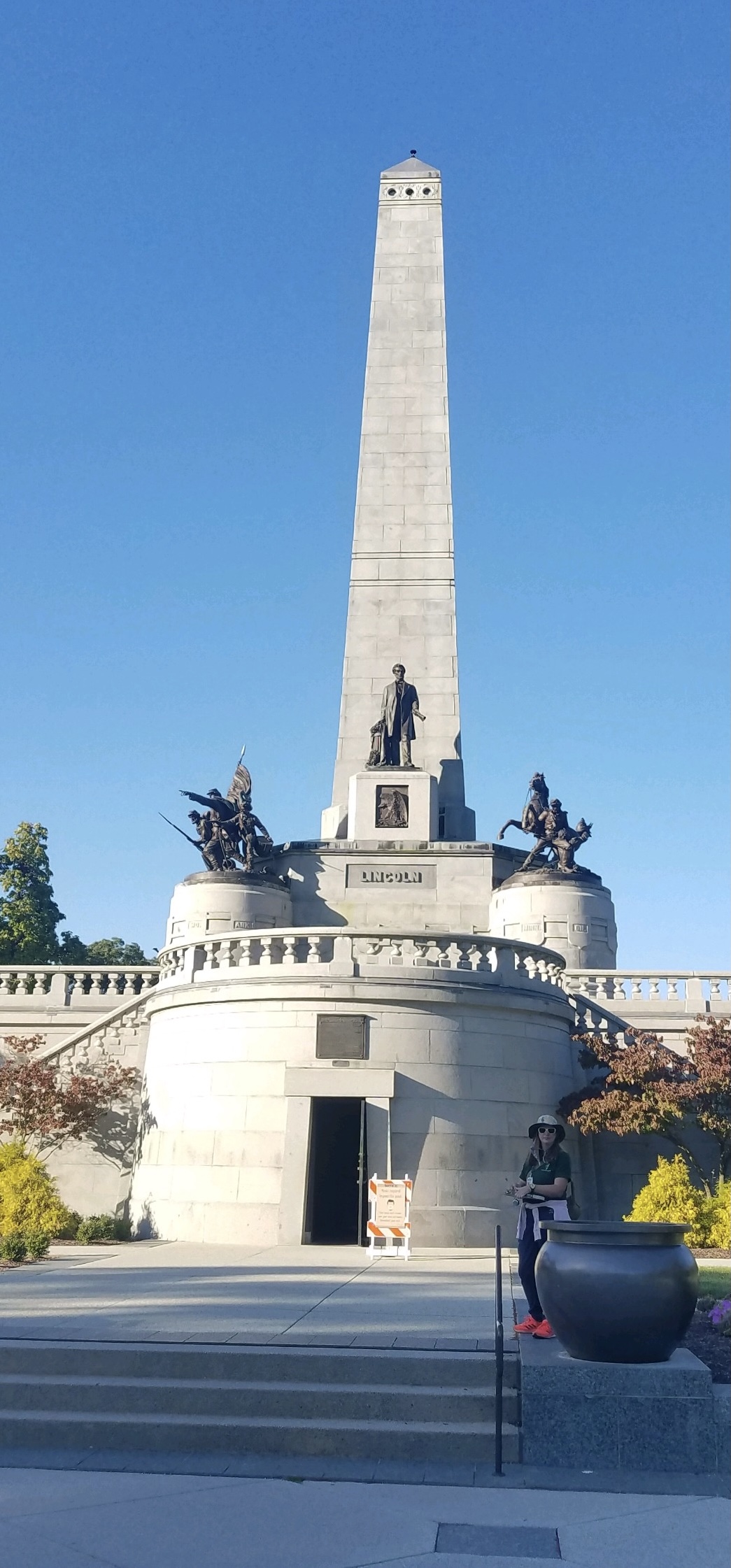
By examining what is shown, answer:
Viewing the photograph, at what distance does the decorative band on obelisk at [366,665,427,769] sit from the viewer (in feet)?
113

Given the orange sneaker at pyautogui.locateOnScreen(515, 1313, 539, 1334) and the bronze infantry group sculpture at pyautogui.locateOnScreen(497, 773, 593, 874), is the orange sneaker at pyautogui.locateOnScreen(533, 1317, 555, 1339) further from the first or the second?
the bronze infantry group sculpture at pyautogui.locateOnScreen(497, 773, 593, 874)

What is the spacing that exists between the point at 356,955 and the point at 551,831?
13107mm

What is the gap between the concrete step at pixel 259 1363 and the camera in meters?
8.72

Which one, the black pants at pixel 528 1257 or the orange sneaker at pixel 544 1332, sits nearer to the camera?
the orange sneaker at pixel 544 1332

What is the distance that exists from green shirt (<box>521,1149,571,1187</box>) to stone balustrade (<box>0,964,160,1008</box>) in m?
18.4

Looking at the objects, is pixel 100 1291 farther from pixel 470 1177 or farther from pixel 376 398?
pixel 376 398

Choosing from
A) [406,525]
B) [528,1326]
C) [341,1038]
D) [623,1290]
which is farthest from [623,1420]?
[406,525]

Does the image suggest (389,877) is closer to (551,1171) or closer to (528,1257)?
(551,1171)

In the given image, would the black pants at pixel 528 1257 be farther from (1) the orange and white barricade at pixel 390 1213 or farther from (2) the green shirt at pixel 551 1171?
(1) the orange and white barricade at pixel 390 1213

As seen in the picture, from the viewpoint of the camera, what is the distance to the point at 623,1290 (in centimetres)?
801

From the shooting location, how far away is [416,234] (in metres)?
42.9

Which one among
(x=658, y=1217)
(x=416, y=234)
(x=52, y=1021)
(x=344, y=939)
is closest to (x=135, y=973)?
(x=52, y=1021)

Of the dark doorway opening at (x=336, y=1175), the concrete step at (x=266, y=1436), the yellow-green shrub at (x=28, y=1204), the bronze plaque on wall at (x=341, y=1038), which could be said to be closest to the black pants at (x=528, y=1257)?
the concrete step at (x=266, y=1436)

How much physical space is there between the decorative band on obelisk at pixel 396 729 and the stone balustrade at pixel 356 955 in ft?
42.4
